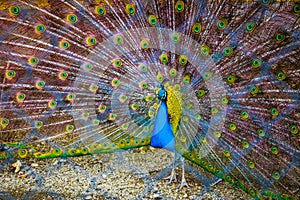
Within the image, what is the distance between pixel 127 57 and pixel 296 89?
4.43 ft

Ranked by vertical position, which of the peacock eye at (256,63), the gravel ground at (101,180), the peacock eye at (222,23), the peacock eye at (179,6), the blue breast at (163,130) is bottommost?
the gravel ground at (101,180)

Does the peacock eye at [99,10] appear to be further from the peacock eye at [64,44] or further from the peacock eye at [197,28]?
the peacock eye at [197,28]

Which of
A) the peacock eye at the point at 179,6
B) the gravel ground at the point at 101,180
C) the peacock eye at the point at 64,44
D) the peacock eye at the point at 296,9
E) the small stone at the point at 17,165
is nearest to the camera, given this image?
the peacock eye at the point at 296,9

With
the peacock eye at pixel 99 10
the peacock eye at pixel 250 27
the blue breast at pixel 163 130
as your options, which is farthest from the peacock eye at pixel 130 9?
the peacock eye at pixel 250 27

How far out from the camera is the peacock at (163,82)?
2826 mm

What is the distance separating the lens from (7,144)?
3297 mm

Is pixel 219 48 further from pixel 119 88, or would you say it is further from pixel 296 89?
pixel 119 88

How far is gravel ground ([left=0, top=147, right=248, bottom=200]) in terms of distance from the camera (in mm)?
3207

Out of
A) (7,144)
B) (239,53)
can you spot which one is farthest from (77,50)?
(239,53)

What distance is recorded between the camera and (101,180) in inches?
135

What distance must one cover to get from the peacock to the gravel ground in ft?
0.75

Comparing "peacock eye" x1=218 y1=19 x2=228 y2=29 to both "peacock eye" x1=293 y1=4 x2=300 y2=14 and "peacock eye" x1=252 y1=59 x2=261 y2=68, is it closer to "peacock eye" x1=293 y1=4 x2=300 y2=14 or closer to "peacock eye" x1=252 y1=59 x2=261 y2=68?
"peacock eye" x1=252 y1=59 x2=261 y2=68

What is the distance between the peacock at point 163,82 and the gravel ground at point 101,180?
0.23 m

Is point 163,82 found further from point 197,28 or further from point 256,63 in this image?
point 256,63
